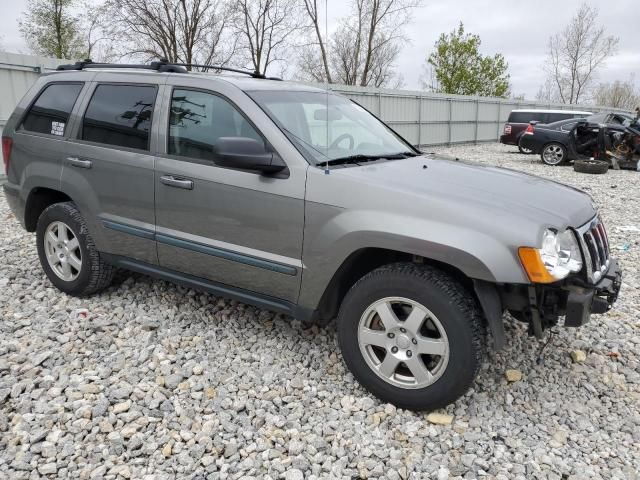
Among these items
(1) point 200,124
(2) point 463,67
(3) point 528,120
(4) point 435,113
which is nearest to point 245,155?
(1) point 200,124

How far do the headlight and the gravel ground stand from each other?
2.89 feet

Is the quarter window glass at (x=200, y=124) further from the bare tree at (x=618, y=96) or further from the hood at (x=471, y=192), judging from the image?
the bare tree at (x=618, y=96)

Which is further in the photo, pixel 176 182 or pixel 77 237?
pixel 77 237

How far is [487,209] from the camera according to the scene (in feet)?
8.42

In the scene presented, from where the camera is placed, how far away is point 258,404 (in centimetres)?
290

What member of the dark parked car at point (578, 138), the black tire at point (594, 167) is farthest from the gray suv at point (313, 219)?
the dark parked car at point (578, 138)

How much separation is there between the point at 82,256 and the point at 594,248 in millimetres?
3494

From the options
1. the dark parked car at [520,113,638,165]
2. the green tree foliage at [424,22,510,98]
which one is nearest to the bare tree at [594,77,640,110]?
the green tree foliage at [424,22,510,98]

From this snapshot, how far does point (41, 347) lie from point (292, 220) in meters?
1.93

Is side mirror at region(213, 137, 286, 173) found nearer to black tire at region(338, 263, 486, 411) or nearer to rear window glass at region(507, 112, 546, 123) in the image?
black tire at region(338, 263, 486, 411)

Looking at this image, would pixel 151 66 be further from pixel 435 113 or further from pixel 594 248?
pixel 435 113

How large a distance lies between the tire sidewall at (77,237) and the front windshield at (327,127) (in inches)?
70.8

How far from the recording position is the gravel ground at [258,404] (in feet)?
8.10

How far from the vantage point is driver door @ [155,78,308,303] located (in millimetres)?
2977
